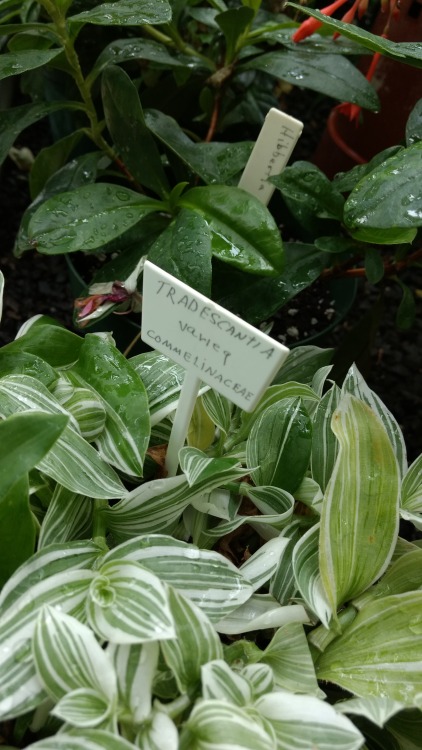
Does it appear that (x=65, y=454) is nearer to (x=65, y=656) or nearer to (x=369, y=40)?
(x=65, y=656)

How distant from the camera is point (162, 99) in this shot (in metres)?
1.17

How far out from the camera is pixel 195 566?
1.94 feet

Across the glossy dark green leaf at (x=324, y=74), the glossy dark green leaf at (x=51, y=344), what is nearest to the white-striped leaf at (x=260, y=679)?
the glossy dark green leaf at (x=51, y=344)

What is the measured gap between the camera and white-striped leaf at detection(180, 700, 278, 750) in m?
0.47

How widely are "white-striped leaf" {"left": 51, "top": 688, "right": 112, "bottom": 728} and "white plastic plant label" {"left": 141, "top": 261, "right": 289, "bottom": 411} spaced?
0.25m

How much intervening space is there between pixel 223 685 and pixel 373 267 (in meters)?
0.58

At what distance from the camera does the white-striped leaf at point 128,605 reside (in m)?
0.50

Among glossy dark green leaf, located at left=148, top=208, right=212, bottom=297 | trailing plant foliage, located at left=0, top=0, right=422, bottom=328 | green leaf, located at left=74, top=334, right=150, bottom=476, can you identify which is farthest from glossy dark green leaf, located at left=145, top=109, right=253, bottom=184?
green leaf, located at left=74, top=334, right=150, bottom=476

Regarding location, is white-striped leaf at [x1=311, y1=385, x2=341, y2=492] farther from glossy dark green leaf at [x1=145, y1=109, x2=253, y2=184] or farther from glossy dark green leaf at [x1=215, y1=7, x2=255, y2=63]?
glossy dark green leaf at [x1=215, y1=7, x2=255, y2=63]

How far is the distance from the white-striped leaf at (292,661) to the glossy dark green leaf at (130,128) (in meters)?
0.63

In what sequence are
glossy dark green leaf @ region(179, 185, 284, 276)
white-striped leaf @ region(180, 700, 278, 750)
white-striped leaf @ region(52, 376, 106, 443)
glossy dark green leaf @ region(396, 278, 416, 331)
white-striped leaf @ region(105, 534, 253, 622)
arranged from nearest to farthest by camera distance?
white-striped leaf @ region(180, 700, 278, 750)
white-striped leaf @ region(105, 534, 253, 622)
white-striped leaf @ region(52, 376, 106, 443)
glossy dark green leaf @ region(179, 185, 284, 276)
glossy dark green leaf @ region(396, 278, 416, 331)

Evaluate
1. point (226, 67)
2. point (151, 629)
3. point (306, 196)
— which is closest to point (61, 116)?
point (226, 67)

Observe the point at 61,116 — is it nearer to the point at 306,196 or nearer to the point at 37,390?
the point at 306,196

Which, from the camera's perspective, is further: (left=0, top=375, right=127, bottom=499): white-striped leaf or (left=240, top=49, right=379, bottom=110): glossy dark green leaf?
(left=240, top=49, right=379, bottom=110): glossy dark green leaf
